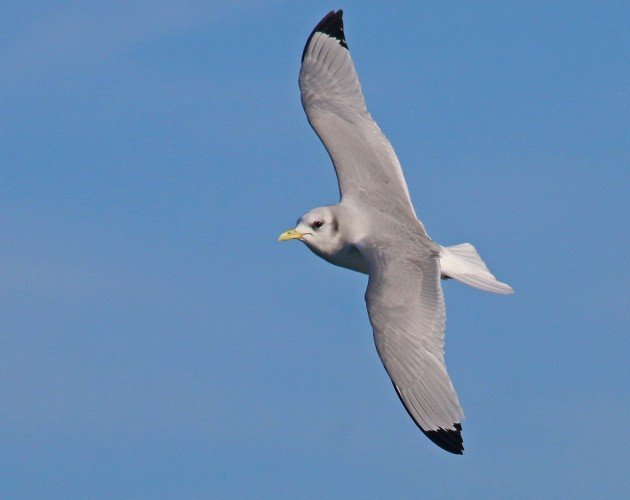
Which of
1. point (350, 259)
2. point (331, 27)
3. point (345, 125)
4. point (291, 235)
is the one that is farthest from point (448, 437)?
point (331, 27)

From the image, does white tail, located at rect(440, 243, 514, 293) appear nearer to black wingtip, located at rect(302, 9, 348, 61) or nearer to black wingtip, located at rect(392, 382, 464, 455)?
black wingtip, located at rect(392, 382, 464, 455)

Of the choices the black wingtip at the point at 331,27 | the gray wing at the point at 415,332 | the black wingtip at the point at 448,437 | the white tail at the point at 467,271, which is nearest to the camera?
the black wingtip at the point at 448,437

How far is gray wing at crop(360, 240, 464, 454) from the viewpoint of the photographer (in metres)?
13.6

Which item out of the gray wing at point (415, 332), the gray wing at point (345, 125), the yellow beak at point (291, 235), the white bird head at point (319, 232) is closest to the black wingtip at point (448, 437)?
the gray wing at point (415, 332)

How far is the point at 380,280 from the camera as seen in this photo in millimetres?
14883

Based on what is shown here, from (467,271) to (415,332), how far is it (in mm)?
2067

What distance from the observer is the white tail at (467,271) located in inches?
629

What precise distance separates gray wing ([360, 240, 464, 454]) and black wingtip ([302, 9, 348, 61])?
4.39 m

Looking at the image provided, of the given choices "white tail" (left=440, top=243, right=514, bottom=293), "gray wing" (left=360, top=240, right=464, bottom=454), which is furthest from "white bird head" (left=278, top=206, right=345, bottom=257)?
"white tail" (left=440, top=243, right=514, bottom=293)

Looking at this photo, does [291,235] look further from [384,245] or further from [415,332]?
[415,332]

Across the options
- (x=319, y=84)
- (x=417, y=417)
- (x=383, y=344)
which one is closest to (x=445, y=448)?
(x=417, y=417)

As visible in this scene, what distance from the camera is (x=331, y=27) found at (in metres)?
19.1

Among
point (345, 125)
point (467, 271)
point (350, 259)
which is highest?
point (345, 125)

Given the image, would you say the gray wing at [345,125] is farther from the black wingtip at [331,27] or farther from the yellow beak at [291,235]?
the yellow beak at [291,235]
